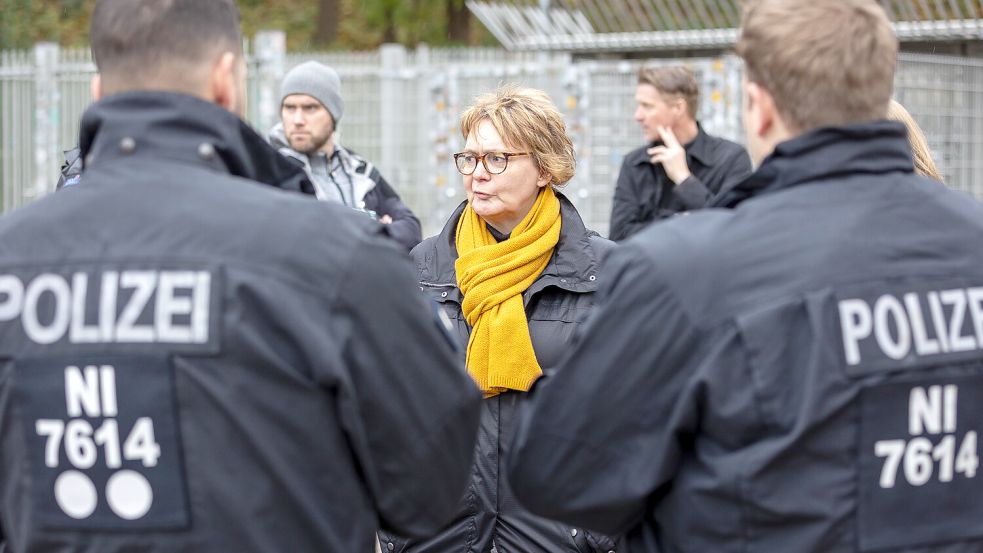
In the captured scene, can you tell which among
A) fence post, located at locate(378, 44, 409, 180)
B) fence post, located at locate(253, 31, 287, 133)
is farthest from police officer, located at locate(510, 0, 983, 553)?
fence post, located at locate(378, 44, 409, 180)

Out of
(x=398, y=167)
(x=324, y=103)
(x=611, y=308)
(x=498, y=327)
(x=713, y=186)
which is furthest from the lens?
(x=398, y=167)

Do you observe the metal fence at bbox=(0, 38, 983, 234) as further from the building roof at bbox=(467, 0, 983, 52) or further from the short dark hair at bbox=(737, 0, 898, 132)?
the short dark hair at bbox=(737, 0, 898, 132)

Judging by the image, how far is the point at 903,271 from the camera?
2.29 m

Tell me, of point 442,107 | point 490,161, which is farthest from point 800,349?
point 442,107

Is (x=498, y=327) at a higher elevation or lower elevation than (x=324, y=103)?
lower

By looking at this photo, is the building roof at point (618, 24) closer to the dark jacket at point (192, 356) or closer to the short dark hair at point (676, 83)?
the short dark hair at point (676, 83)

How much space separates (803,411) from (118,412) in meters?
1.19

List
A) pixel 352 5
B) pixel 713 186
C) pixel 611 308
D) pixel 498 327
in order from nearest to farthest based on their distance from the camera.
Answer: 1. pixel 611 308
2. pixel 498 327
3. pixel 713 186
4. pixel 352 5

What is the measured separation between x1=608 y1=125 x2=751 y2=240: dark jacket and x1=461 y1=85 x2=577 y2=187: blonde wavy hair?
9.96 ft

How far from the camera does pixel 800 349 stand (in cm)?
225

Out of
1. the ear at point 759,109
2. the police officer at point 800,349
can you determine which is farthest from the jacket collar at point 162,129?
the ear at point 759,109

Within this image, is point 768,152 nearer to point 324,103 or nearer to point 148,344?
point 148,344

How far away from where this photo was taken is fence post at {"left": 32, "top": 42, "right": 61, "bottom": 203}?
1288 cm

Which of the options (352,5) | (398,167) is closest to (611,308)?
(398,167)
